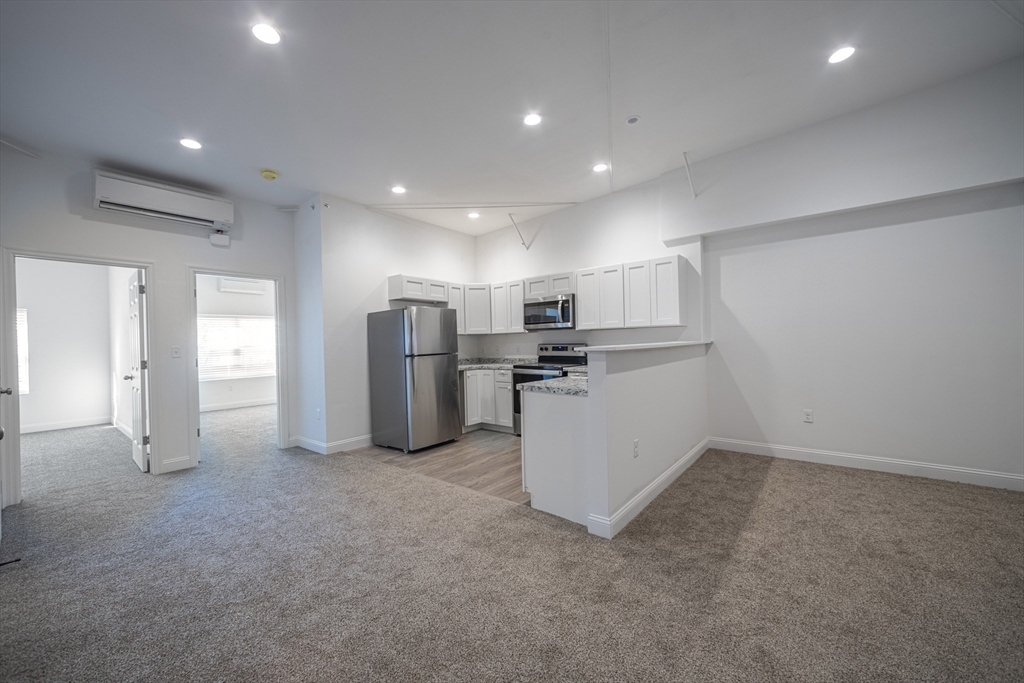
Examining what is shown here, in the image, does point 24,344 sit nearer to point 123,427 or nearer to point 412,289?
point 123,427

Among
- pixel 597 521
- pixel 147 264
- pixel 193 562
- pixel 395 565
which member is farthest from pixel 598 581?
pixel 147 264

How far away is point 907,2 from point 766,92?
0.81 m

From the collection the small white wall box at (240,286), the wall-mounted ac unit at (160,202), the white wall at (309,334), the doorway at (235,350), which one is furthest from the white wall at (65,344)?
the white wall at (309,334)

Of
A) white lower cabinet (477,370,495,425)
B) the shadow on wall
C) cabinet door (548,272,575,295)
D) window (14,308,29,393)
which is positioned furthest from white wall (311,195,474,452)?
window (14,308,29,393)

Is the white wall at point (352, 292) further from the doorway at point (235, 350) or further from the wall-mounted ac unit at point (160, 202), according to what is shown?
the doorway at point (235, 350)

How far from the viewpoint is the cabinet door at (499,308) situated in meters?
5.69

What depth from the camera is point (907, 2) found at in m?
2.20

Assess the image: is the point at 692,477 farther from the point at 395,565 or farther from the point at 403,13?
the point at 403,13

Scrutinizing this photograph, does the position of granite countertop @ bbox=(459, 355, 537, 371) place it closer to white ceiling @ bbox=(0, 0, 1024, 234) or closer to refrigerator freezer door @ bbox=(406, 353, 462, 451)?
refrigerator freezer door @ bbox=(406, 353, 462, 451)

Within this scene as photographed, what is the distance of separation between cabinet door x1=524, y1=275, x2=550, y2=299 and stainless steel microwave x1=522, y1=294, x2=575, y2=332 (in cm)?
8

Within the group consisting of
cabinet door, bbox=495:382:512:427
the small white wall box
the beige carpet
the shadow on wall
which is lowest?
the beige carpet

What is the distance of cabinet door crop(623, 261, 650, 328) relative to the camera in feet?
14.3

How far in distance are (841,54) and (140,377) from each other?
6.50m

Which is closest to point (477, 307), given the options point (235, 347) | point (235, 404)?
point (235, 347)
